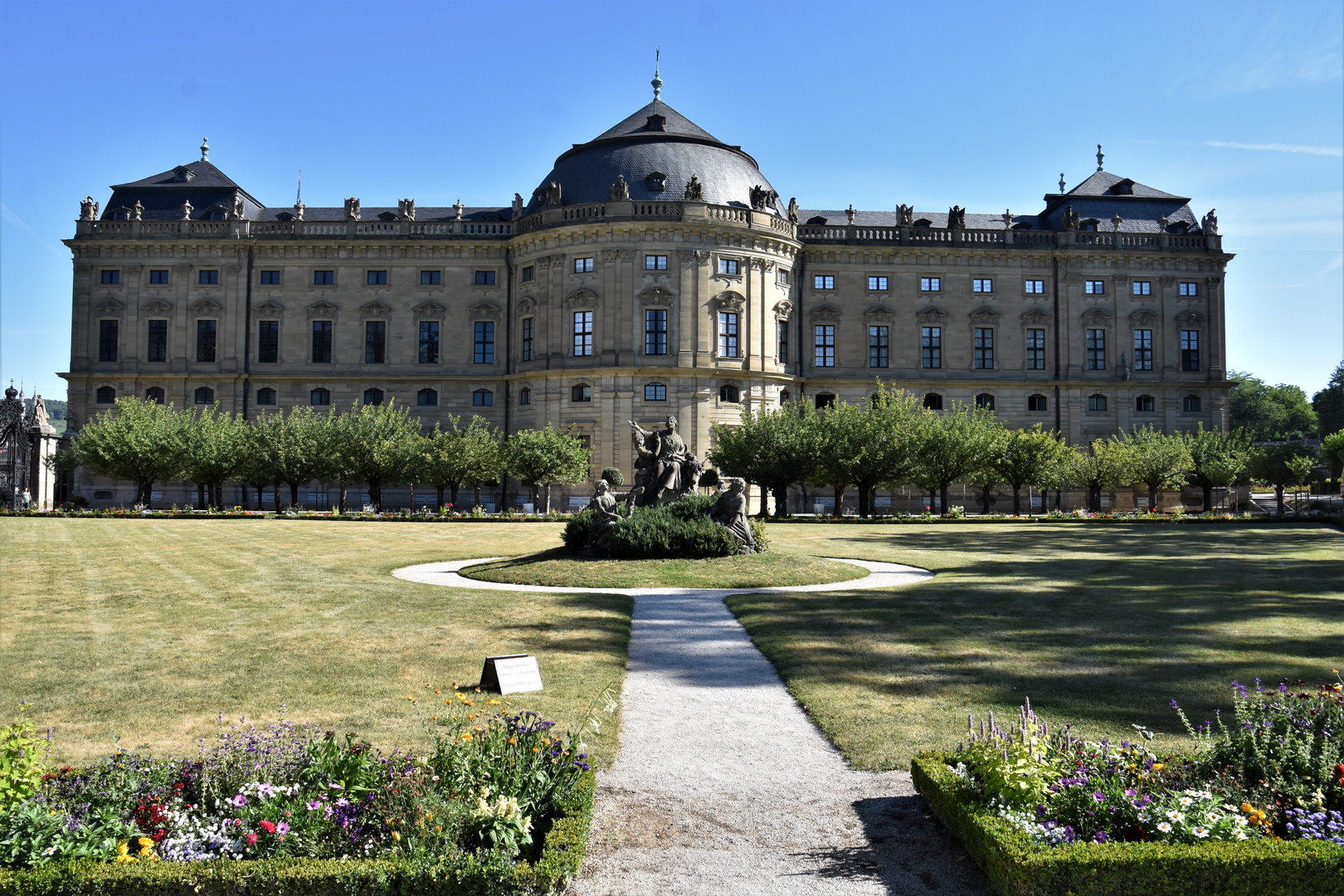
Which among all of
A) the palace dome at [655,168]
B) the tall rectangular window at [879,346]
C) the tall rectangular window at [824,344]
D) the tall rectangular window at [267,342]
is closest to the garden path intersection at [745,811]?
the palace dome at [655,168]

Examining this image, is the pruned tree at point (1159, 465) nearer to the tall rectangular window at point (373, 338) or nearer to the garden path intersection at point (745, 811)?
the garden path intersection at point (745, 811)

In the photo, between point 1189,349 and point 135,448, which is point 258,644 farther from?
point 1189,349

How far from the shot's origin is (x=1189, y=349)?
224 ft

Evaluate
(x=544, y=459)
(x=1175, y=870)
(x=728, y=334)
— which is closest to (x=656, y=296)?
(x=728, y=334)

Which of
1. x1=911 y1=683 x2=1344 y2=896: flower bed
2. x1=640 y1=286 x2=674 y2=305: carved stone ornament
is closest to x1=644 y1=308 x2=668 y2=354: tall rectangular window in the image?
x1=640 y1=286 x2=674 y2=305: carved stone ornament

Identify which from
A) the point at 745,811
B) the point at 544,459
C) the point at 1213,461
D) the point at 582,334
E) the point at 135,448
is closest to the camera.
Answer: the point at 745,811

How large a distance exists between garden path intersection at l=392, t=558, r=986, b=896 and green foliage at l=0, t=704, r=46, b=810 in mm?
3557

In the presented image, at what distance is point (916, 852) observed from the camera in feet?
20.7

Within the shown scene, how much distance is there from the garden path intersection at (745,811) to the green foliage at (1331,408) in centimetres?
11796

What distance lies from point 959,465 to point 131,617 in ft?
143

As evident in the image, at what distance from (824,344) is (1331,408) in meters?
77.5

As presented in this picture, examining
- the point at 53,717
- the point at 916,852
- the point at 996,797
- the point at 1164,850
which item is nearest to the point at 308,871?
the point at 916,852

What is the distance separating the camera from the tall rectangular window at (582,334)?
6116 centimetres

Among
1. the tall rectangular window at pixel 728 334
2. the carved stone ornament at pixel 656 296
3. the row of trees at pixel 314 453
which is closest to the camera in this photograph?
the row of trees at pixel 314 453
